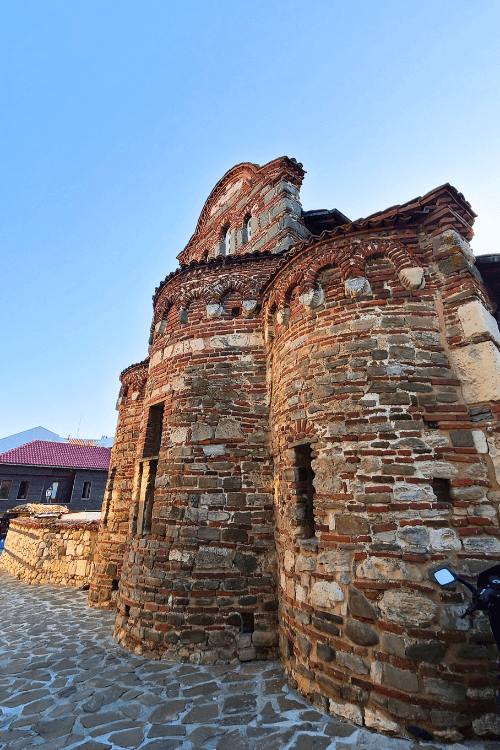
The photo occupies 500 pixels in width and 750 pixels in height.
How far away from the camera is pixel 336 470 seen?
3.85 m

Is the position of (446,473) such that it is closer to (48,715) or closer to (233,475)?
(233,475)

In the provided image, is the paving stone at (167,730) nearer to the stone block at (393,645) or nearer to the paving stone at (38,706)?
the paving stone at (38,706)

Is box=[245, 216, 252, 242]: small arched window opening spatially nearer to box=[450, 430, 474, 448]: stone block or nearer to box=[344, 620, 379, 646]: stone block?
box=[450, 430, 474, 448]: stone block

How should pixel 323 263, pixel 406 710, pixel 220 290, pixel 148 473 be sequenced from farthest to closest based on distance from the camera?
pixel 220 290 → pixel 148 473 → pixel 323 263 → pixel 406 710

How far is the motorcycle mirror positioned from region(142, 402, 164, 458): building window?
16.0ft

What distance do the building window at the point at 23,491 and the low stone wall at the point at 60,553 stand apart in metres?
14.1

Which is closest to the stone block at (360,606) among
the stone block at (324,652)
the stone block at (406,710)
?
the stone block at (324,652)

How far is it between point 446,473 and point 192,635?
393cm

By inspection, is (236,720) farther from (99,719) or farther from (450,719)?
(450,719)

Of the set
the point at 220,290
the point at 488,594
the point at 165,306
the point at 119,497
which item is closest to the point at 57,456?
the point at 119,497

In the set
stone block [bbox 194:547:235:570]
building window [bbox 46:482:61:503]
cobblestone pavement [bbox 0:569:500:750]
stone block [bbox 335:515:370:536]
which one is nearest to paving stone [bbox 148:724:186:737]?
cobblestone pavement [bbox 0:569:500:750]

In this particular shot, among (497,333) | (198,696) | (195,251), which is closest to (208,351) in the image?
(497,333)

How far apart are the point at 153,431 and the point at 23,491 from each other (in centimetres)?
2181

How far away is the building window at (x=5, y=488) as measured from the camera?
72.7 ft
